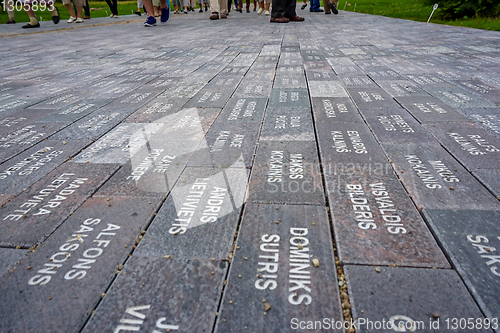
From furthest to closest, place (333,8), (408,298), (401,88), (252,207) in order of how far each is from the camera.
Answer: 1. (333,8)
2. (401,88)
3. (252,207)
4. (408,298)

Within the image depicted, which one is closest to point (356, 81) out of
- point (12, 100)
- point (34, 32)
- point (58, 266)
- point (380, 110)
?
point (380, 110)

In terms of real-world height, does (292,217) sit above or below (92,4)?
below

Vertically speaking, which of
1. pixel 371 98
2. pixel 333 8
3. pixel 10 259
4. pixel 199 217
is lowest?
pixel 10 259

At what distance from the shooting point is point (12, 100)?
433 cm

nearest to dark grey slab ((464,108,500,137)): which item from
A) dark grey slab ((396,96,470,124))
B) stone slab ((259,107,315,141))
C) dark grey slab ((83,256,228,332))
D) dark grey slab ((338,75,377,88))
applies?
dark grey slab ((396,96,470,124))

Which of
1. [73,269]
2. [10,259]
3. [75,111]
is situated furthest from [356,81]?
[10,259]

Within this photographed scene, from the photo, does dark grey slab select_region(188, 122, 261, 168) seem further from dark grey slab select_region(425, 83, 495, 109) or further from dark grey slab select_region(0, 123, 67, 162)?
dark grey slab select_region(425, 83, 495, 109)

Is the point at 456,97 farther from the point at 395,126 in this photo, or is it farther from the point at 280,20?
the point at 280,20

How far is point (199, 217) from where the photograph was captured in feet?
6.32

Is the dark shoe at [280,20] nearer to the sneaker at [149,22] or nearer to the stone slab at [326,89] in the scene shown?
the sneaker at [149,22]

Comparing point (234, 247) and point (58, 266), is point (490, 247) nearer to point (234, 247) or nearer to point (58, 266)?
point (234, 247)

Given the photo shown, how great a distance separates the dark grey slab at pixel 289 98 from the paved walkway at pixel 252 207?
44 mm

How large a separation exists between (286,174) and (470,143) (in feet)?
6.16

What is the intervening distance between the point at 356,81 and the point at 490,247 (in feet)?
11.9
